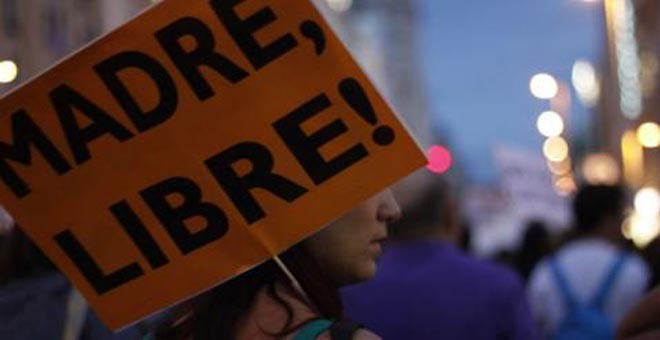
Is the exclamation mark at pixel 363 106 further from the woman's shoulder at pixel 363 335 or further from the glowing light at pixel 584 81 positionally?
the glowing light at pixel 584 81

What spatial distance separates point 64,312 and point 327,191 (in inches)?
65.4

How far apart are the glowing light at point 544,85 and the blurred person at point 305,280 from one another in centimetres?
4509

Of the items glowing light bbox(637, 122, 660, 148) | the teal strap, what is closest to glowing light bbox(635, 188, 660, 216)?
glowing light bbox(637, 122, 660, 148)

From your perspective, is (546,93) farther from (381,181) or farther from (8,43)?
(381,181)

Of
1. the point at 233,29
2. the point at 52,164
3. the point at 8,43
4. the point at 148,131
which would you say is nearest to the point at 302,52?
the point at 233,29

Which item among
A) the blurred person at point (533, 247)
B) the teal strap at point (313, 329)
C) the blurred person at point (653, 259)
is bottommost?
the blurred person at point (533, 247)

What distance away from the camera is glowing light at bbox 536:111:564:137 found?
64.8 metres

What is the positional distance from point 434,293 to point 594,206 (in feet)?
7.27

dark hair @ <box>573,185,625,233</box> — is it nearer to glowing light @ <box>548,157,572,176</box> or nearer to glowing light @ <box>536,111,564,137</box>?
glowing light @ <box>548,157,572,176</box>

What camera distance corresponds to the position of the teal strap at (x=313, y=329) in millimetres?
3131

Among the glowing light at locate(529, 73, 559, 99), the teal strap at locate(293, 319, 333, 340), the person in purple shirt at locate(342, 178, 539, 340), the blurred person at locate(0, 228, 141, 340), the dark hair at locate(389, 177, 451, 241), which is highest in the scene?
the teal strap at locate(293, 319, 333, 340)

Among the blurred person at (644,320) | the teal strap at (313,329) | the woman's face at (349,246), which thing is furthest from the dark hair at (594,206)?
the teal strap at (313,329)

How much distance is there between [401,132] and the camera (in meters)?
3.37

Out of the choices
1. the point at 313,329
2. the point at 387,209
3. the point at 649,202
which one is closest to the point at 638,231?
the point at 649,202
